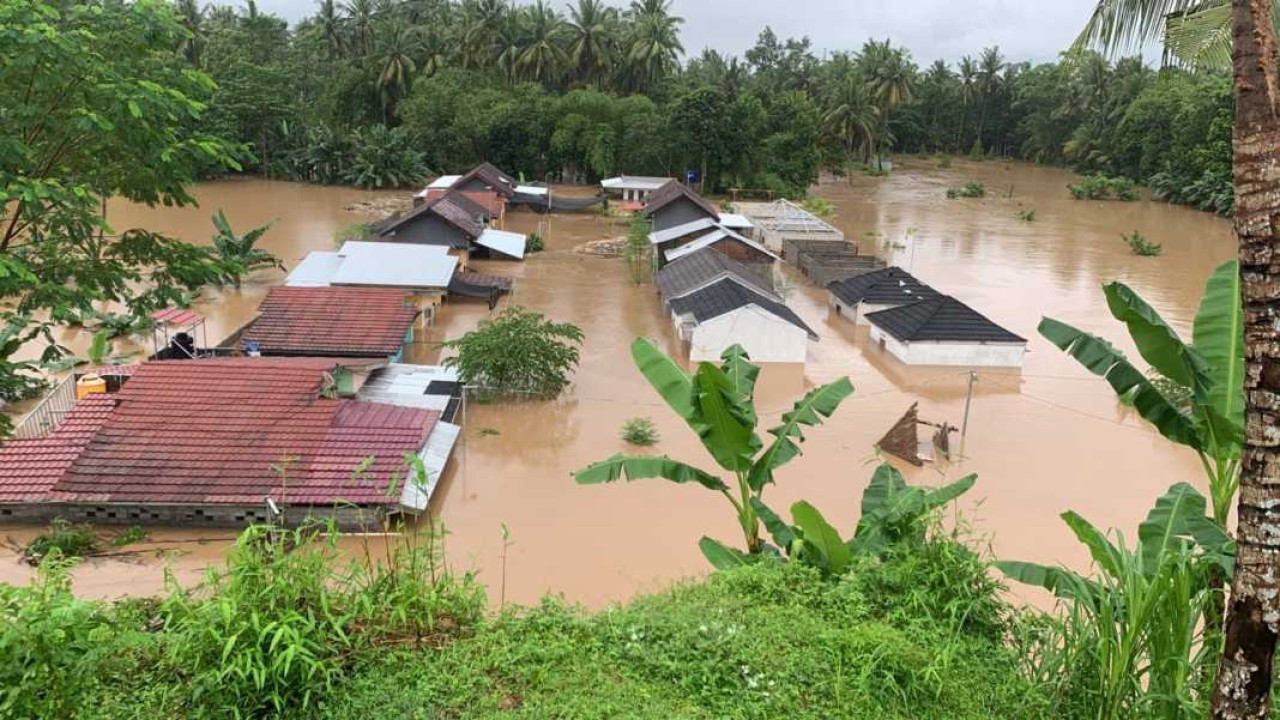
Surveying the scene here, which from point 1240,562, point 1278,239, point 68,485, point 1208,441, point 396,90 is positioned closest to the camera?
point 1278,239

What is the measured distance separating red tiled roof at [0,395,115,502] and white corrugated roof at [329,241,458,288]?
1022 cm

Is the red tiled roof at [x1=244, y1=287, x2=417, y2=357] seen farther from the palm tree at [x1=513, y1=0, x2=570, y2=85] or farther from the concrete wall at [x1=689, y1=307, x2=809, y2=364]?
the palm tree at [x1=513, y1=0, x2=570, y2=85]

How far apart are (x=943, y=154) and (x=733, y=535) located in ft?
239

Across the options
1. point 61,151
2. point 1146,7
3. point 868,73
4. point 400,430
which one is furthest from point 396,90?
point 1146,7

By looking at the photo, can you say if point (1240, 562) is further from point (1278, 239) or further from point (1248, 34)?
point (1248, 34)

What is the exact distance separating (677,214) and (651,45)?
79.1 ft

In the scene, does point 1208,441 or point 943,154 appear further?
point 943,154

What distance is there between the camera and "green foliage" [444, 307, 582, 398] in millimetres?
17781

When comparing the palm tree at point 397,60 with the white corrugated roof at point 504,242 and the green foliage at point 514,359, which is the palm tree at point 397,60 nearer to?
the white corrugated roof at point 504,242

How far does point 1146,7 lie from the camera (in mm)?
5297

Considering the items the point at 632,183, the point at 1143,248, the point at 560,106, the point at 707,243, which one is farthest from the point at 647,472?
the point at 560,106

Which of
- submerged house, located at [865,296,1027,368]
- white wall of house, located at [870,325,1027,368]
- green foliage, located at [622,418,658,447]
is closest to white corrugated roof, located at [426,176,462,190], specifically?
submerged house, located at [865,296,1027,368]

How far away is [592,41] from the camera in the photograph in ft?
178

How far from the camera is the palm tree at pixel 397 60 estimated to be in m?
51.7
